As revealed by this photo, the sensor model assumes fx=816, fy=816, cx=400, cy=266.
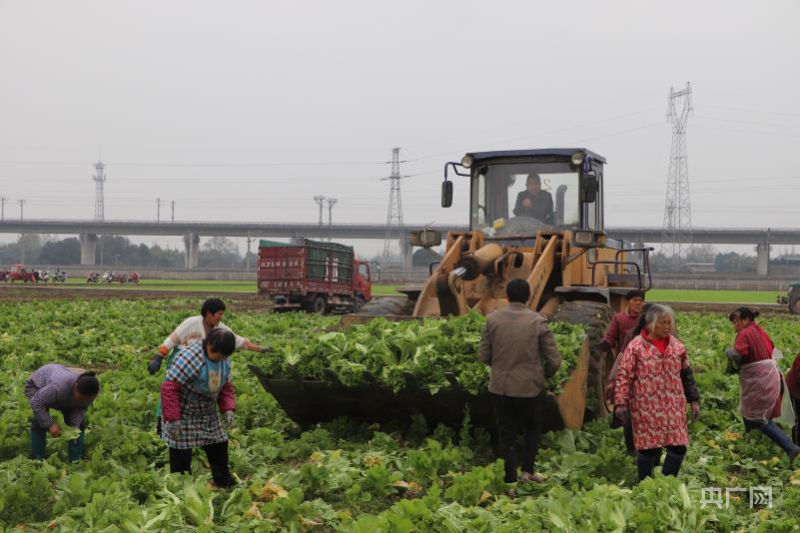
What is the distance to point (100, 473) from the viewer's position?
7043 mm

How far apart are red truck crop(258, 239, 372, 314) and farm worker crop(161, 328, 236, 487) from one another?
23.9 meters

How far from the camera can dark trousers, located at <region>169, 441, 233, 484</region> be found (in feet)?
22.1

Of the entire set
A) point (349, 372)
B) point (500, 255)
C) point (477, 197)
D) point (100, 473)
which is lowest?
point (100, 473)

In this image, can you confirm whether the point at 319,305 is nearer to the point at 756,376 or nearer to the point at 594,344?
the point at 594,344

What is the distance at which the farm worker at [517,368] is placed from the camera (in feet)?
23.0

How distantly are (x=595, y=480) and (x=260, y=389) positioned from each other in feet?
18.1

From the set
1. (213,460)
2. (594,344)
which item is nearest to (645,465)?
(594,344)

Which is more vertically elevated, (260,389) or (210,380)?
(210,380)

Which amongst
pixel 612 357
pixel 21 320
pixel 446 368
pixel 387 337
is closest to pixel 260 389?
pixel 387 337

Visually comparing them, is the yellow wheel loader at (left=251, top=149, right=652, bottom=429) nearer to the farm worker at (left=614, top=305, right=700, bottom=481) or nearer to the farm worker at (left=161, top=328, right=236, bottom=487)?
the farm worker at (left=614, top=305, right=700, bottom=481)

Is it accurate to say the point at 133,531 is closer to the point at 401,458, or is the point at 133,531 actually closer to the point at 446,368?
the point at 401,458

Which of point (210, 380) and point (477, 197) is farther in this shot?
point (477, 197)

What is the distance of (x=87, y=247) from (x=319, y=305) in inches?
3488

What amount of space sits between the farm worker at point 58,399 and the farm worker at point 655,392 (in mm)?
4552
